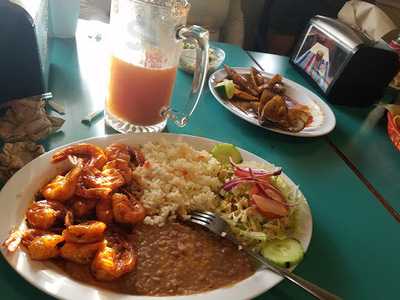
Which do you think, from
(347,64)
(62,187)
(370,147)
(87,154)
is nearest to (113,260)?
(62,187)

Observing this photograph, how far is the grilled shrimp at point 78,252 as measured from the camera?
0.61m

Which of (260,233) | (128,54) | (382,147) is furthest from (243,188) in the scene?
(382,147)

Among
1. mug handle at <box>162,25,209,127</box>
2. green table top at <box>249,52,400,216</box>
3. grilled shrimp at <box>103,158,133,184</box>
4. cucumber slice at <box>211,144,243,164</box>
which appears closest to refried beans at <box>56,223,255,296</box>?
grilled shrimp at <box>103,158,133,184</box>

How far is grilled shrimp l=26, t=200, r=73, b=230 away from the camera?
25.3 inches

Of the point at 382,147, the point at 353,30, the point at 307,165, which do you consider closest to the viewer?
the point at 307,165

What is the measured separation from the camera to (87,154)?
2.69 feet

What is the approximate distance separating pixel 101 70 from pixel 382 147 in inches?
40.5

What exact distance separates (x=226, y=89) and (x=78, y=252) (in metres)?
0.84

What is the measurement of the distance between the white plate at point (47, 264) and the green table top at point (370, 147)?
0.41m

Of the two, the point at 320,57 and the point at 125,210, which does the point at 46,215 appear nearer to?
the point at 125,210

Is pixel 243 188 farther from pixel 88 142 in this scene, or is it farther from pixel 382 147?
pixel 382 147

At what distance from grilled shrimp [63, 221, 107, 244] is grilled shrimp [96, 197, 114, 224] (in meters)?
0.05

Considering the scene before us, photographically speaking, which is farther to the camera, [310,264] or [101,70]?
[101,70]

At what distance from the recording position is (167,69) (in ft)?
3.14
